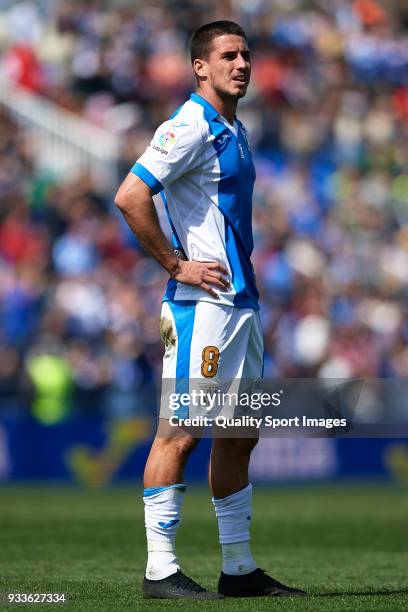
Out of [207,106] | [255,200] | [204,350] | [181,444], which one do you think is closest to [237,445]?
[181,444]

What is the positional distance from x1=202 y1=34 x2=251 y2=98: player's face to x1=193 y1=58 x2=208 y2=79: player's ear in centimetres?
3

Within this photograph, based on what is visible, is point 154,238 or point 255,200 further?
point 255,200

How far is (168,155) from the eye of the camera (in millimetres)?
5941

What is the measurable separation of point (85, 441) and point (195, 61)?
10214 millimetres

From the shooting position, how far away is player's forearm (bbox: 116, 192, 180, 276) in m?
5.92

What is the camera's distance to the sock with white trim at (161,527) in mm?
5945

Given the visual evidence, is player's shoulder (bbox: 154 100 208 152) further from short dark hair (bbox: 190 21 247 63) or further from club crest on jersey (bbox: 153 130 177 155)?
short dark hair (bbox: 190 21 247 63)

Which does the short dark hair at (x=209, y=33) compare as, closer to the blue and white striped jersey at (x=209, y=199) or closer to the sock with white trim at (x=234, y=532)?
the blue and white striped jersey at (x=209, y=199)

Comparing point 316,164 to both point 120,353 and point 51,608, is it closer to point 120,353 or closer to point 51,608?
point 120,353

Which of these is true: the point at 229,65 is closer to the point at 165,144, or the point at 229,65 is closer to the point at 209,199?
the point at 165,144

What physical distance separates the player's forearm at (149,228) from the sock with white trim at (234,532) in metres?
1.12

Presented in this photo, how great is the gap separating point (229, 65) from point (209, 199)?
63 centimetres

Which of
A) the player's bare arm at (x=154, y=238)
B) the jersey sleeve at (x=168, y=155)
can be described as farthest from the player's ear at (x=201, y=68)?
the player's bare arm at (x=154, y=238)

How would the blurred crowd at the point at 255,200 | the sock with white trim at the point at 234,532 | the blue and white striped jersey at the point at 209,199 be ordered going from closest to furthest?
the blue and white striped jersey at the point at 209,199 < the sock with white trim at the point at 234,532 < the blurred crowd at the point at 255,200
